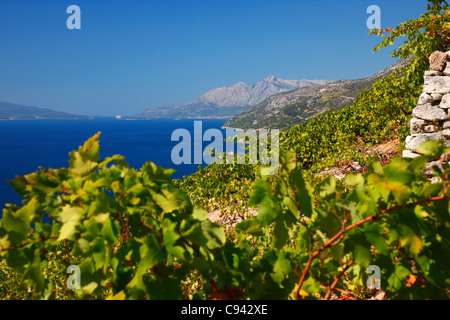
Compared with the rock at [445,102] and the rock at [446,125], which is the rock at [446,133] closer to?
the rock at [446,125]

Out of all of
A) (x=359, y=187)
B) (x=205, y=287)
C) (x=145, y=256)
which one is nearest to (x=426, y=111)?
(x=359, y=187)

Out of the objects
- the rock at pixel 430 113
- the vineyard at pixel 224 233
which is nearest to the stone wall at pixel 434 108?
the rock at pixel 430 113

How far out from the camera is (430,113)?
5.34m

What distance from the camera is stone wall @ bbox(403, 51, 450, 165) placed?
525 centimetres

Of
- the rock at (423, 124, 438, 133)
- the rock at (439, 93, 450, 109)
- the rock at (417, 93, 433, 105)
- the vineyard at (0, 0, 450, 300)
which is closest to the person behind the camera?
the vineyard at (0, 0, 450, 300)

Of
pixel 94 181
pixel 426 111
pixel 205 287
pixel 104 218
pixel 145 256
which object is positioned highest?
pixel 426 111

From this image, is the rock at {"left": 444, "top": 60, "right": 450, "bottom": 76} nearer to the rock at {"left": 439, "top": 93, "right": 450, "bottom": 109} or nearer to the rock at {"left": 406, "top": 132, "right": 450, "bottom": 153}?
the rock at {"left": 439, "top": 93, "right": 450, "bottom": 109}

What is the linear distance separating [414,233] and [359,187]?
0.28m

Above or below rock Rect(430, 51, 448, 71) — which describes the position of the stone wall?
below

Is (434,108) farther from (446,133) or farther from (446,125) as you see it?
(446,133)

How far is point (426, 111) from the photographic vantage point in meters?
5.39

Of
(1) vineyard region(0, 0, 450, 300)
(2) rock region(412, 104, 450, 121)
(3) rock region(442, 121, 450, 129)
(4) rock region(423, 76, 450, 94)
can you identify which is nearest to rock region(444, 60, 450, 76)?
(4) rock region(423, 76, 450, 94)
